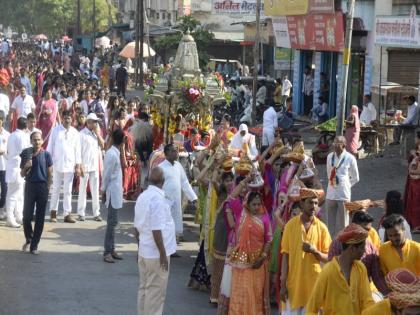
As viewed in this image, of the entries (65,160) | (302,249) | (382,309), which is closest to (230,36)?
(65,160)

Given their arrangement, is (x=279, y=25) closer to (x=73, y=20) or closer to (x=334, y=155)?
(x=334, y=155)

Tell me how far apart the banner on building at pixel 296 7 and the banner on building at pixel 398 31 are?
3952 mm

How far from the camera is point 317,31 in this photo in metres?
31.7

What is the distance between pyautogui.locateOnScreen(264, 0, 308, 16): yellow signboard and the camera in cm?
3198

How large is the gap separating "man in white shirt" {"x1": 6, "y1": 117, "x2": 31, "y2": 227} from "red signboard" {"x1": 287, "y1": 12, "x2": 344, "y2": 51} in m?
15.4

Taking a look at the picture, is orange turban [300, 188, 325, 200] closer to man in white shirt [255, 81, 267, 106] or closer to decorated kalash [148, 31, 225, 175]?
decorated kalash [148, 31, 225, 175]

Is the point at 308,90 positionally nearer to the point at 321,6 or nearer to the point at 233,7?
the point at 321,6

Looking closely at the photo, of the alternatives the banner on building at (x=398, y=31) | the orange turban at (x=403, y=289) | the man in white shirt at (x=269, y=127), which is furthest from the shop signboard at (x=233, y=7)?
the orange turban at (x=403, y=289)

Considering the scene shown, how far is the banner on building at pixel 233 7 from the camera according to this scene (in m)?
43.9

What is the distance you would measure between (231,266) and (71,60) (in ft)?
152

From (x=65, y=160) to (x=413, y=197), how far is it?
5.37 meters

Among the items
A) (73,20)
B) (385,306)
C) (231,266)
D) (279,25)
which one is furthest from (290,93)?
(73,20)

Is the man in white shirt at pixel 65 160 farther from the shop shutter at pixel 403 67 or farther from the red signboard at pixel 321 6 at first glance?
the red signboard at pixel 321 6

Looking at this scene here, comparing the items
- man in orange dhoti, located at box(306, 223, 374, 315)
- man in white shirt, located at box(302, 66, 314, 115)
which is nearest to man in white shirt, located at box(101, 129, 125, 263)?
man in orange dhoti, located at box(306, 223, 374, 315)
